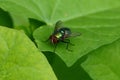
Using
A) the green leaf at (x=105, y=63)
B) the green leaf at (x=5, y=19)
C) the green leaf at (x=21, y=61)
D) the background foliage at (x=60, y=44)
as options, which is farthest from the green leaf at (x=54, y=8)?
the green leaf at (x=21, y=61)

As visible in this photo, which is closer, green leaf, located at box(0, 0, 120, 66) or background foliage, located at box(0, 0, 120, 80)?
background foliage, located at box(0, 0, 120, 80)

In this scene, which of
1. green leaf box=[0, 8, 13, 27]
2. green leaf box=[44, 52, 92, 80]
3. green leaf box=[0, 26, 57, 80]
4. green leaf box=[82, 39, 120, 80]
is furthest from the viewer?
green leaf box=[0, 8, 13, 27]

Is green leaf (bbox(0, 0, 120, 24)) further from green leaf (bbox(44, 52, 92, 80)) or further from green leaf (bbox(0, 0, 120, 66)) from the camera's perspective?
green leaf (bbox(44, 52, 92, 80))

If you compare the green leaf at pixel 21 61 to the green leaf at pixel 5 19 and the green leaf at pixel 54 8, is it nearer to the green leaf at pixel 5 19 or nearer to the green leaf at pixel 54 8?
the green leaf at pixel 54 8

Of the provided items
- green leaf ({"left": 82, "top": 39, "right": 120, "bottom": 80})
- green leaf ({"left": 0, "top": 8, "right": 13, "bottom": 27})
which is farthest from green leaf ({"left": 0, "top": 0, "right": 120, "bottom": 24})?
green leaf ({"left": 82, "top": 39, "right": 120, "bottom": 80})

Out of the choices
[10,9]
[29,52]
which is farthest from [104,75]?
[10,9]

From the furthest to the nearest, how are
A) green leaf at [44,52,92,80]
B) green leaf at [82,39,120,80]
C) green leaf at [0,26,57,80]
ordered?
green leaf at [44,52,92,80] < green leaf at [82,39,120,80] < green leaf at [0,26,57,80]

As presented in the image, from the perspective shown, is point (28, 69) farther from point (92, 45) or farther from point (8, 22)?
point (8, 22)

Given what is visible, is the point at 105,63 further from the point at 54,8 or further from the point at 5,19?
the point at 5,19

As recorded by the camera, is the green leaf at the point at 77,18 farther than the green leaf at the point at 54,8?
No
